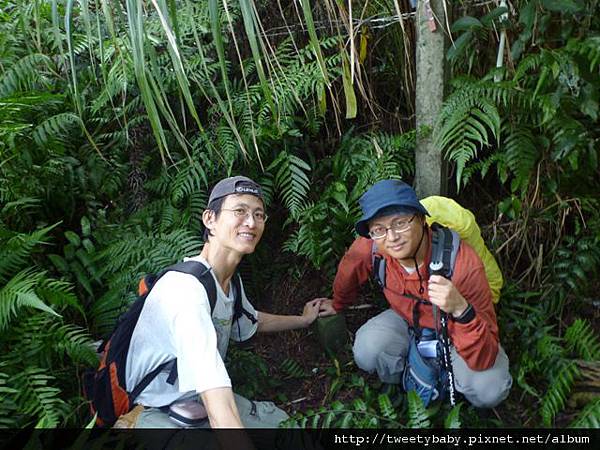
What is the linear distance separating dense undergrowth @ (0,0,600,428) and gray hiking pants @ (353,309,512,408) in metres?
0.15

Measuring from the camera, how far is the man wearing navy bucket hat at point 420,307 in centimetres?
299

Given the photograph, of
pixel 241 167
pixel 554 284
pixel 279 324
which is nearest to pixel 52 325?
pixel 279 324

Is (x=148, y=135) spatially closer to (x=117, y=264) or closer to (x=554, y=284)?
(x=117, y=264)

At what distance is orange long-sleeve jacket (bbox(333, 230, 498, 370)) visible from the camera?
3.00 m

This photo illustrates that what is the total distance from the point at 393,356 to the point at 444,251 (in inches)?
35.6

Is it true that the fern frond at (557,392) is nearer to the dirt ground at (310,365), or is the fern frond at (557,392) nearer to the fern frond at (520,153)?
the dirt ground at (310,365)

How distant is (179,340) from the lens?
2594mm

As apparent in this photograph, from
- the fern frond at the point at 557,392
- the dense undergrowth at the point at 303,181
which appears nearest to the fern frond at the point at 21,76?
the dense undergrowth at the point at 303,181

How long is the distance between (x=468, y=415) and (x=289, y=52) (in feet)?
9.47

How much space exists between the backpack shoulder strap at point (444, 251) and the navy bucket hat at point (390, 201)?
7.3 inches

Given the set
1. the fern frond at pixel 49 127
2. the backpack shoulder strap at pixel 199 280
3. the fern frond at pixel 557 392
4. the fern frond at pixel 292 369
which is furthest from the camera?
the fern frond at pixel 292 369

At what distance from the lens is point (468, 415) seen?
3418mm

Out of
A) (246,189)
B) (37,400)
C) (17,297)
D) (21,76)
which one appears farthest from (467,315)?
(21,76)

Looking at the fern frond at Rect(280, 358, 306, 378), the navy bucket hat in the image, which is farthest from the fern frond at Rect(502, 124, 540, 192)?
the fern frond at Rect(280, 358, 306, 378)
